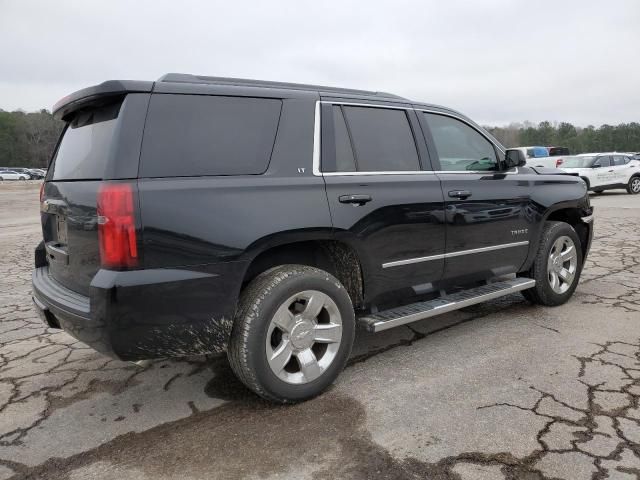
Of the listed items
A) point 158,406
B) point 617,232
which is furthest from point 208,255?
point 617,232

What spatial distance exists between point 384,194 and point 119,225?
5.45 feet

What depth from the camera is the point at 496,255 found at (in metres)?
4.06

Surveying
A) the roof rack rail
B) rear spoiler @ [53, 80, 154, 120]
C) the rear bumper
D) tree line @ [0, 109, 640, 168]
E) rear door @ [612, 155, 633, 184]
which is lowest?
the rear bumper

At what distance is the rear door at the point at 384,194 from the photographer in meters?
3.15

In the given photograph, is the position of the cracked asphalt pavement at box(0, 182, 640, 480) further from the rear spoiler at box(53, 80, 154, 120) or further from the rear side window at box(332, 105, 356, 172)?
the rear spoiler at box(53, 80, 154, 120)

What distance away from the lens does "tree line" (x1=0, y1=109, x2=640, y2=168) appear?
69.6 meters

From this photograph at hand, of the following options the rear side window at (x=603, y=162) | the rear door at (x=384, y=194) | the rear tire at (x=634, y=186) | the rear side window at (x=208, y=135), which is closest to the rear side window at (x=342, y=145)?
the rear door at (x=384, y=194)

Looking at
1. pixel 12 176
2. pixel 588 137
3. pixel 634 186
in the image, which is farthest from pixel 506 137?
pixel 12 176

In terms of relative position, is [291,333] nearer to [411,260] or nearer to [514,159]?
[411,260]

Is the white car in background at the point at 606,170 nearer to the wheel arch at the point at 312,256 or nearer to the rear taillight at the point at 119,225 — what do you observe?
the wheel arch at the point at 312,256

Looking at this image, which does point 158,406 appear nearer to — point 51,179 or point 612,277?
point 51,179

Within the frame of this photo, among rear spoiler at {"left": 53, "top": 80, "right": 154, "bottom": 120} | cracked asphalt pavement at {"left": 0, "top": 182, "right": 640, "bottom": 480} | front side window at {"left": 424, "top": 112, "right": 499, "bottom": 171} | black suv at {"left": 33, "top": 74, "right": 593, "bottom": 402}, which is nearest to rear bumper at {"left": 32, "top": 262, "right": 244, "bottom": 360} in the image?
black suv at {"left": 33, "top": 74, "right": 593, "bottom": 402}

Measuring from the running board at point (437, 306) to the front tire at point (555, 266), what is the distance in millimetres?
264

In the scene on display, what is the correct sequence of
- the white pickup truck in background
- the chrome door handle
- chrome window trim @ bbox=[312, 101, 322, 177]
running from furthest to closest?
the white pickup truck in background < the chrome door handle < chrome window trim @ bbox=[312, 101, 322, 177]
